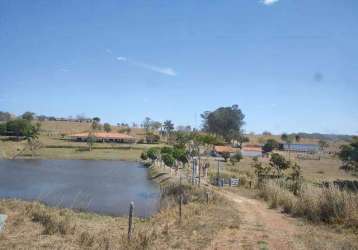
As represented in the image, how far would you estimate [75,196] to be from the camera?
3070 cm

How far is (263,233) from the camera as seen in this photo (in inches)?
481

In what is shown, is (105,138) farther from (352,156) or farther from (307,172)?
(352,156)

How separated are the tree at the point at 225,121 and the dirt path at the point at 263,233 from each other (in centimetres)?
9790

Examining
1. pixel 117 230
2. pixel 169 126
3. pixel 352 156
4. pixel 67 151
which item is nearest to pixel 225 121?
pixel 169 126

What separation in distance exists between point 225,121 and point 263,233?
10365 cm

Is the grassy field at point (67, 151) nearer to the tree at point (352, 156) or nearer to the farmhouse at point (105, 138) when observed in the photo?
the farmhouse at point (105, 138)

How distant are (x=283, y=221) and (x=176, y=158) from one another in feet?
108

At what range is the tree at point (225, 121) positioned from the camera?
11538 cm

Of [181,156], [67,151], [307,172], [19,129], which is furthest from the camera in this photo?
[19,129]

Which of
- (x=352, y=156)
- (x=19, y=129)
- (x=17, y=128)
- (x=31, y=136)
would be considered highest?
(x=17, y=128)

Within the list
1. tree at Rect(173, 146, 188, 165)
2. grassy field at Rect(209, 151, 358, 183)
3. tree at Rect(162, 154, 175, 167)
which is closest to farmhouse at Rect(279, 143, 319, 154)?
grassy field at Rect(209, 151, 358, 183)

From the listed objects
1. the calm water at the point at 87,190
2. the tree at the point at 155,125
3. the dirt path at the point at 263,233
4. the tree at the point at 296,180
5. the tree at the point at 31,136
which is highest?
the tree at the point at 155,125

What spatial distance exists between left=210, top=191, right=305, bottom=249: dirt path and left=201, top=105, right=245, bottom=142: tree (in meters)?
97.9

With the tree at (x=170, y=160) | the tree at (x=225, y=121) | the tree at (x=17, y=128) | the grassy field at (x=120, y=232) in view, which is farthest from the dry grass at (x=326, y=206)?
the tree at (x=225, y=121)
